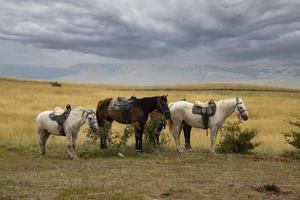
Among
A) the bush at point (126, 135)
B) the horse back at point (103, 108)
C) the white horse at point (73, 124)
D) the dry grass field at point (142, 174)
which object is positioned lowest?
the dry grass field at point (142, 174)

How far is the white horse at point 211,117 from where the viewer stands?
1755 centimetres

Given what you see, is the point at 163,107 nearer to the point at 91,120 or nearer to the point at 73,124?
the point at 91,120

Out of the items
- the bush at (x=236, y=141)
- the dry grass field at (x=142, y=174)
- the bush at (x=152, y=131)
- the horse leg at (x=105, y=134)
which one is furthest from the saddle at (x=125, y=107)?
the bush at (x=236, y=141)

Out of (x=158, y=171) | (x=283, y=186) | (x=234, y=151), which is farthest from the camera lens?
(x=234, y=151)

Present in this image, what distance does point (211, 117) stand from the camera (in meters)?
17.7

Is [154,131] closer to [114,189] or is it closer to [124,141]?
[124,141]

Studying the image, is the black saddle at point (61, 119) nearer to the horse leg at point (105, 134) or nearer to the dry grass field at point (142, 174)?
the dry grass field at point (142, 174)

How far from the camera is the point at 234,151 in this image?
18750 mm

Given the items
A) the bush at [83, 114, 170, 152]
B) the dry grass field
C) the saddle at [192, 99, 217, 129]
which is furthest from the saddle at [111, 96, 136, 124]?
the saddle at [192, 99, 217, 129]

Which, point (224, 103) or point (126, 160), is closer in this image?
point (126, 160)

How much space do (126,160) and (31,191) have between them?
19.1 ft

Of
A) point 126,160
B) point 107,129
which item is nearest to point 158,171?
point 126,160

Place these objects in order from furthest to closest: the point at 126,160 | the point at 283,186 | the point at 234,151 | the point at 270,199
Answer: the point at 234,151, the point at 126,160, the point at 283,186, the point at 270,199

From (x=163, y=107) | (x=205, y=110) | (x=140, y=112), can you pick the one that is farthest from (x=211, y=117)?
(x=140, y=112)
